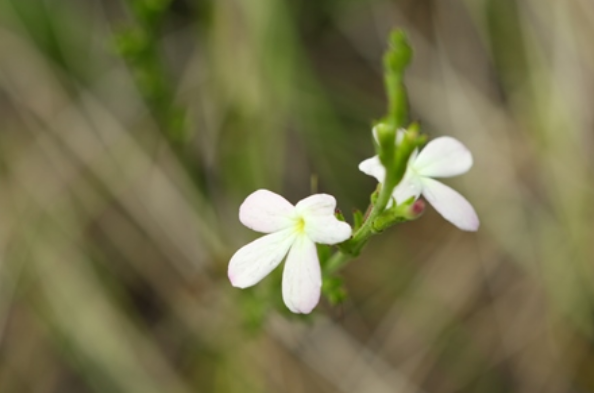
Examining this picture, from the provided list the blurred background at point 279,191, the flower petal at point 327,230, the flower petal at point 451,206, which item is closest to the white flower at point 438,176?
the flower petal at point 451,206

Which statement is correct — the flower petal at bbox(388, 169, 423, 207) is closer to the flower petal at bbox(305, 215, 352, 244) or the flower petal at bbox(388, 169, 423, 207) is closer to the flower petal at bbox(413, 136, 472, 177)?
the flower petal at bbox(413, 136, 472, 177)

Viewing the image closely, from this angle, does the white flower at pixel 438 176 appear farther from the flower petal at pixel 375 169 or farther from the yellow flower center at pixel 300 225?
the yellow flower center at pixel 300 225

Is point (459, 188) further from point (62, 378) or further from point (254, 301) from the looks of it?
point (62, 378)

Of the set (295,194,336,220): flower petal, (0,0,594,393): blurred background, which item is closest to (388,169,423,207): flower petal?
(295,194,336,220): flower petal

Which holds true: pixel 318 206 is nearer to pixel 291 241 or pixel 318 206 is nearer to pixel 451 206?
pixel 291 241

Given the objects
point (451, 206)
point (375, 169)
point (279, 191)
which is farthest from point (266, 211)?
point (279, 191)

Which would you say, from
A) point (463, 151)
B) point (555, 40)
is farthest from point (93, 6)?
point (463, 151)

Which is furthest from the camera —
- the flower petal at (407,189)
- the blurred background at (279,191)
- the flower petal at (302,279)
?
the blurred background at (279,191)
